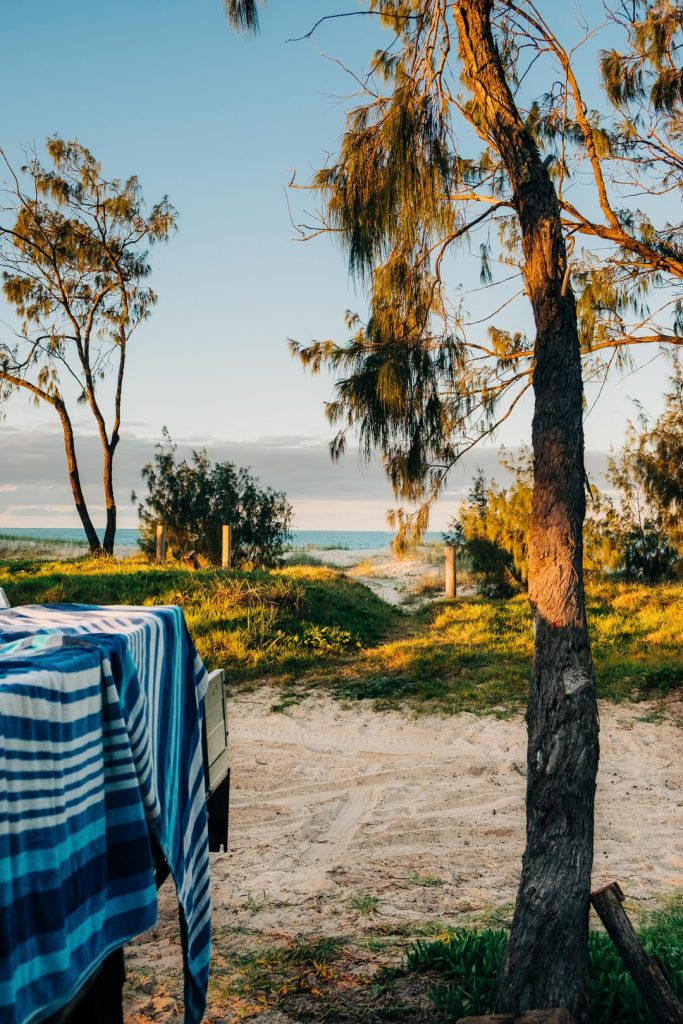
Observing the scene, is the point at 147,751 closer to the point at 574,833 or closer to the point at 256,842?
the point at 574,833

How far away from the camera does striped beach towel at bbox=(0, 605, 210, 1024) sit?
8.28 ft

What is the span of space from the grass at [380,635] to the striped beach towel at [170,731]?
17.6 feet

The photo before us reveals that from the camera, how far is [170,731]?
291 centimetres

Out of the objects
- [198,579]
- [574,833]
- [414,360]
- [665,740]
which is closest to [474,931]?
[574,833]

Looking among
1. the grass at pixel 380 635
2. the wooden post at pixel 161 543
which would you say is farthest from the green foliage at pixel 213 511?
the grass at pixel 380 635

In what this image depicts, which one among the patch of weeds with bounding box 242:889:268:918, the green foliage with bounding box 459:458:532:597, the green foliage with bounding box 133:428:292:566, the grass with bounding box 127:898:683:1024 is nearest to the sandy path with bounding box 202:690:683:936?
the patch of weeds with bounding box 242:889:268:918

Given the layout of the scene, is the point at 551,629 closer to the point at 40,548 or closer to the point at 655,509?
the point at 655,509

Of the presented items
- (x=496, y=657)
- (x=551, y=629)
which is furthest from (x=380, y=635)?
(x=551, y=629)

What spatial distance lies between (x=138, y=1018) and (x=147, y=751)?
1.39 m

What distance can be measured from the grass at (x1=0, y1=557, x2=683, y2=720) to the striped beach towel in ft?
17.6

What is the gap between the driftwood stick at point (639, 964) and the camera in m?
2.91

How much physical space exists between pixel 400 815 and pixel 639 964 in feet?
9.07

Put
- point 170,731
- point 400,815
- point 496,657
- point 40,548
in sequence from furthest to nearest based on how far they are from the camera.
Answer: point 40,548 → point 496,657 → point 400,815 → point 170,731

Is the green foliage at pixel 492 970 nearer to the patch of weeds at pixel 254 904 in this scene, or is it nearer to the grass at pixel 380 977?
the grass at pixel 380 977
